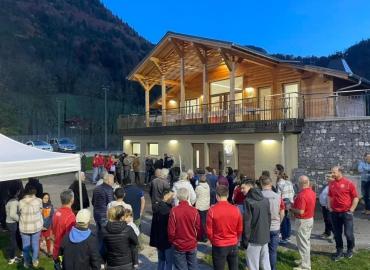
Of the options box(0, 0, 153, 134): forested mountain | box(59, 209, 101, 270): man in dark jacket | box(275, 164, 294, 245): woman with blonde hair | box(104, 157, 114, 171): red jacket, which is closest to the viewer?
box(59, 209, 101, 270): man in dark jacket

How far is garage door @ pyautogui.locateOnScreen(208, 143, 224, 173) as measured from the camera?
60.4ft

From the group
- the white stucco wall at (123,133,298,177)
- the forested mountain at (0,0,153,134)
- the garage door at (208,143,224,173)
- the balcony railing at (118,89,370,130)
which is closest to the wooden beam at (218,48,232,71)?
the balcony railing at (118,89,370,130)

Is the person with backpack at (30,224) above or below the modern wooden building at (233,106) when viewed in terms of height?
below

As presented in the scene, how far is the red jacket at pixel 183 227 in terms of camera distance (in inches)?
213

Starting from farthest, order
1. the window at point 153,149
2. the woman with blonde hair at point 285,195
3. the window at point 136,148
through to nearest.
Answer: the window at point 136,148 → the window at point 153,149 → the woman with blonde hair at point 285,195

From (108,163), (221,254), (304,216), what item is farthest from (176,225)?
(108,163)

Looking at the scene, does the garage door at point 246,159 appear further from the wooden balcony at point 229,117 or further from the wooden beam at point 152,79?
the wooden beam at point 152,79

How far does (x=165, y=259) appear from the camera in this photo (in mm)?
5926

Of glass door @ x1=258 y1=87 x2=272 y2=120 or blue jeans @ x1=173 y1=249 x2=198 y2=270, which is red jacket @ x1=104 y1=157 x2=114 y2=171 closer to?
glass door @ x1=258 y1=87 x2=272 y2=120

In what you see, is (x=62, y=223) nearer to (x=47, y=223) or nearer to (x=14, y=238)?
(x=47, y=223)

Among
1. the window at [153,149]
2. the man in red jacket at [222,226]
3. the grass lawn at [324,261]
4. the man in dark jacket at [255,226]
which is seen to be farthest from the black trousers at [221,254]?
the window at [153,149]

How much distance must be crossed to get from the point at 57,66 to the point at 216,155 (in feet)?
272

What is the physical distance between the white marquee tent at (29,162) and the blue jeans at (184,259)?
351cm

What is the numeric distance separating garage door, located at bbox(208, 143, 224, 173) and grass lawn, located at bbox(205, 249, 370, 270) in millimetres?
10767
